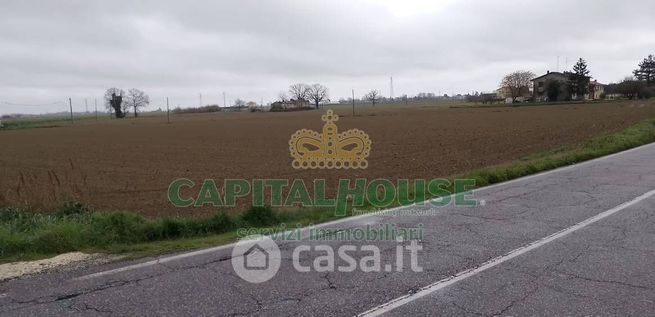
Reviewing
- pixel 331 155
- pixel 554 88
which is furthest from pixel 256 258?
pixel 554 88

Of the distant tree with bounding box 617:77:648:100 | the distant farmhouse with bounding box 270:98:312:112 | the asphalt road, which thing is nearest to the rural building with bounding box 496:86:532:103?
the distant tree with bounding box 617:77:648:100

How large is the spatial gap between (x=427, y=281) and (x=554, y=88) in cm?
9947

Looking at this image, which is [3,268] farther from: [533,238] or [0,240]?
[533,238]

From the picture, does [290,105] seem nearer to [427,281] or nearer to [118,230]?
[118,230]

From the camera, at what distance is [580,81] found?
298ft

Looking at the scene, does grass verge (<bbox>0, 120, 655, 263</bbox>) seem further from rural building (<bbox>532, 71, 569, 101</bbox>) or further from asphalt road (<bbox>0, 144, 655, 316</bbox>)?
rural building (<bbox>532, 71, 569, 101</bbox>)

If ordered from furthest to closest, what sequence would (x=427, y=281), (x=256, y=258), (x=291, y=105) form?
1. (x=291, y=105)
2. (x=256, y=258)
3. (x=427, y=281)

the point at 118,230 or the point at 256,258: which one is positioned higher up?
the point at 118,230

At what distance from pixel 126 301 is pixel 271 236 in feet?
7.81

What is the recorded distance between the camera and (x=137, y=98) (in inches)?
6201

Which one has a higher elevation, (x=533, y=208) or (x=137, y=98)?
(x=137, y=98)

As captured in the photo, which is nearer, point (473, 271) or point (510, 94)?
point (473, 271)

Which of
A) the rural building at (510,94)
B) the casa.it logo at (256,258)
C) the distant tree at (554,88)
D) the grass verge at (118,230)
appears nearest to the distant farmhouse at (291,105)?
the rural building at (510,94)

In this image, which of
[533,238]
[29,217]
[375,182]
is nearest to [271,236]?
[533,238]
